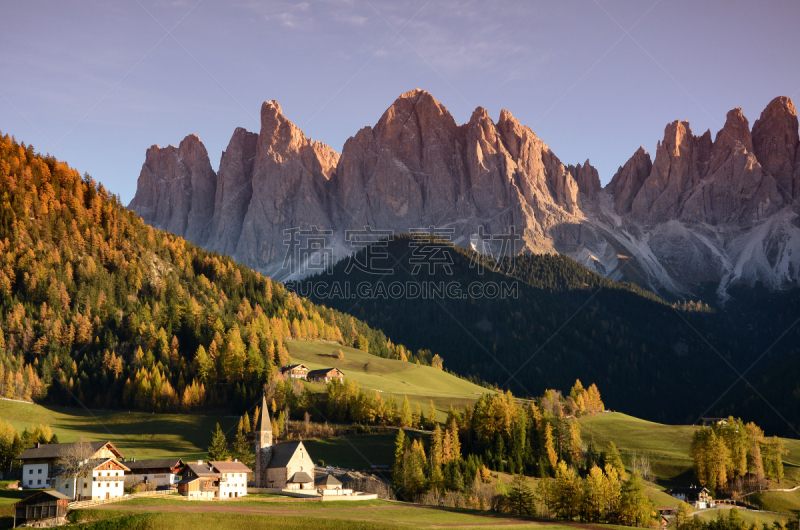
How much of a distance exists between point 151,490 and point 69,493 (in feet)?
26.1

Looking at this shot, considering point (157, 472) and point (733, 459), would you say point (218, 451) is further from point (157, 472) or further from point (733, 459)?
point (733, 459)

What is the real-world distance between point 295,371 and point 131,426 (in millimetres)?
37168

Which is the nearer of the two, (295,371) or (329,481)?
(329,481)

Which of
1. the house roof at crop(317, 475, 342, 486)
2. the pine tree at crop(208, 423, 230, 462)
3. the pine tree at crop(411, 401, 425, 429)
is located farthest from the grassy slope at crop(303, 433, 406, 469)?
the house roof at crop(317, 475, 342, 486)

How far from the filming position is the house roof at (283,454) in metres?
95.9

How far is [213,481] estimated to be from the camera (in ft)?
286

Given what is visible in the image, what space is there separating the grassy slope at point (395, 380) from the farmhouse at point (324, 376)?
4.14 metres

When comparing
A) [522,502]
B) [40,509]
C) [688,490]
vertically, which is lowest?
[688,490]

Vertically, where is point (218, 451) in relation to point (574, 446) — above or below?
above

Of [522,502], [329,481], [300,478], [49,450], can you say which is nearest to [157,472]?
[49,450]

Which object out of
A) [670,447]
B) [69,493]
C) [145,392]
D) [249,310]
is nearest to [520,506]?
[69,493]

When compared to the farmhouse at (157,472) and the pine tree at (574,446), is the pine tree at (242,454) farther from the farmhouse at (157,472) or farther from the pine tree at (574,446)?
the pine tree at (574,446)

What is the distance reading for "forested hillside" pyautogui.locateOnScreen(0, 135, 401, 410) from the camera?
493 ft

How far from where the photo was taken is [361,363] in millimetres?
195625
